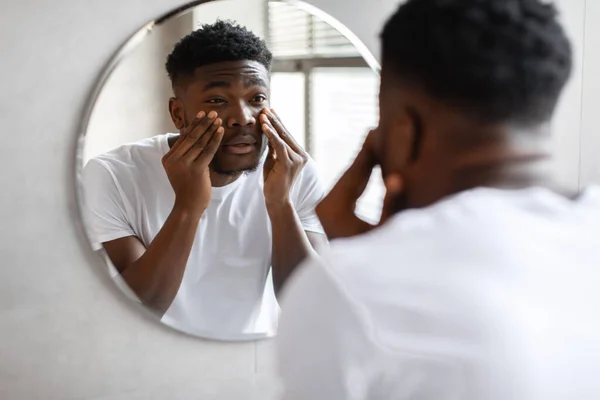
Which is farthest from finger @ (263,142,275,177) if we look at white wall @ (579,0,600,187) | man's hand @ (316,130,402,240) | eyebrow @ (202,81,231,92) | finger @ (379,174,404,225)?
white wall @ (579,0,600,187)

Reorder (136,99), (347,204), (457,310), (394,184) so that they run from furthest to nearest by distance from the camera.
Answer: (136,99) → (347,204) → (394,184) → (457,310)

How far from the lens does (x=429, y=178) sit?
502mm

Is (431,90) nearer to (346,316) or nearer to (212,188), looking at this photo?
(346,316)

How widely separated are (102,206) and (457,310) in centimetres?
57

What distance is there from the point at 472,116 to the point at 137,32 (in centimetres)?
53

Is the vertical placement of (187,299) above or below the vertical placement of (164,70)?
below

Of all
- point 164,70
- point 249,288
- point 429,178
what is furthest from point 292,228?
point 429,178

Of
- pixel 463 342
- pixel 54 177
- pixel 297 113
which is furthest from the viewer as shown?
pixel 297 113

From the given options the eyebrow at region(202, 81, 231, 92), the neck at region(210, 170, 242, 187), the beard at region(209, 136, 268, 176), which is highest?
the eyebrow at region(202, 81, 231, 92)

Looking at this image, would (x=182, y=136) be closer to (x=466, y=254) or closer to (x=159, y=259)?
(x=159, y=259)

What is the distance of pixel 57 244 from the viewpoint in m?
0.85

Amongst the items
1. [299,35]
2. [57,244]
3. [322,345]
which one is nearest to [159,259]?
[57,244]

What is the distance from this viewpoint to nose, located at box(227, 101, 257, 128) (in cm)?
89

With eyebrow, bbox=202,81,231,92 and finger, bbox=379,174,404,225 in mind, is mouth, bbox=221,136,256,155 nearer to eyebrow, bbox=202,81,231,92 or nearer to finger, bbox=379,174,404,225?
eyebrow, bbox=202,81,231,92
